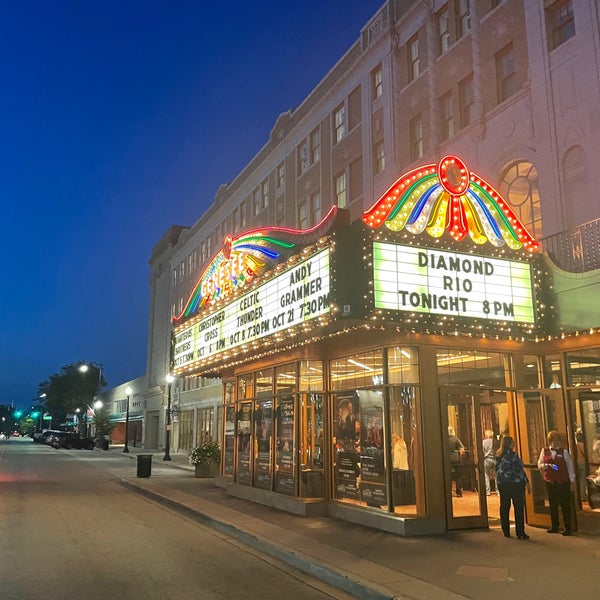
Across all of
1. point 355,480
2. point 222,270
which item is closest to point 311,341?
point 355,480

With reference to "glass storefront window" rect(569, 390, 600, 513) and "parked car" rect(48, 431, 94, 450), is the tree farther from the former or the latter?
"glass storefront window" rect(569, 390, 600, 513)

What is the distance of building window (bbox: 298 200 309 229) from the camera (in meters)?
28.9

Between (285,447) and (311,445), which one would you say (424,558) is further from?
(285,447)

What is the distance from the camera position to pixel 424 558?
8828mm

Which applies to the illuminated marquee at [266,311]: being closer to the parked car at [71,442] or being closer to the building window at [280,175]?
the building window at [280,175]

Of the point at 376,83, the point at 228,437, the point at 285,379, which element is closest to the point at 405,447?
the point at 285,379

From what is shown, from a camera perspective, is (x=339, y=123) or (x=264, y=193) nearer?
(x=339, y=123)

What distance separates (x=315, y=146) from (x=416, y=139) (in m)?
8.45

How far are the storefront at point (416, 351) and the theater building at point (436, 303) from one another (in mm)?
38

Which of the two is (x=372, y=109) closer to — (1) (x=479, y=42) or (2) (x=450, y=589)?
(1) (x=479, y=42)

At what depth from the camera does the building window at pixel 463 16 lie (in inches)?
750

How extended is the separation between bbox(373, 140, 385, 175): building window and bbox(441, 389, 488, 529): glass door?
12634 mm

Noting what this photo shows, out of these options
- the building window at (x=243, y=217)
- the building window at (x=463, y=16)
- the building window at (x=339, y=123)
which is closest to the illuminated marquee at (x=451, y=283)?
the building window at (x=463, y=16)

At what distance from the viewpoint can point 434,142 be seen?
19844 millimetres
